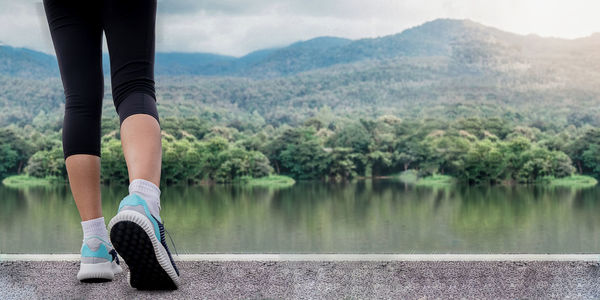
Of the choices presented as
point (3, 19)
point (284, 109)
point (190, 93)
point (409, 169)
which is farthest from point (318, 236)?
point (3, 19)

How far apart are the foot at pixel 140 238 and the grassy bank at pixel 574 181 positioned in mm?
22096

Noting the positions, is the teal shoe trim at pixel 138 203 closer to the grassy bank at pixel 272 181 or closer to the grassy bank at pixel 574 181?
the grassy bank at pixel 272 181

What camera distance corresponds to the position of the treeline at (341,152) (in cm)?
2022

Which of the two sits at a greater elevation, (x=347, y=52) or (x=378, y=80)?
(x=347, y=52)

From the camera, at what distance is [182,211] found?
20.7 metres

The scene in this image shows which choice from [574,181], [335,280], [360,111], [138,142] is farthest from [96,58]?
[360,111]

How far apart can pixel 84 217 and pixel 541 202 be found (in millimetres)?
25799

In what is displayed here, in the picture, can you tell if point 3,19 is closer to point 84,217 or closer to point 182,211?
point 182,211

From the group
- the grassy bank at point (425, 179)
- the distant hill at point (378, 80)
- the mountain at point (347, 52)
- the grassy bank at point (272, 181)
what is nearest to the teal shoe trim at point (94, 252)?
the grassy bank at point (272, 181)

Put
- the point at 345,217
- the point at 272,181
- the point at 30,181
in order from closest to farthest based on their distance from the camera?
the point at 30,181, the point at 272,181, the point at 345,217

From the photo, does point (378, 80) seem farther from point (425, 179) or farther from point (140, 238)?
point (140, 238)

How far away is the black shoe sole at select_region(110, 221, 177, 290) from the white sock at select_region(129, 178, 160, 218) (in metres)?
0.06

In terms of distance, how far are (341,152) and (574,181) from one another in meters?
8.99

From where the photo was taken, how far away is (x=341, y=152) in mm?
21062
